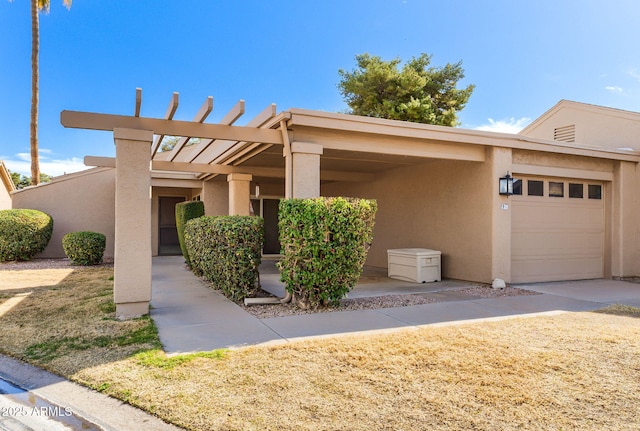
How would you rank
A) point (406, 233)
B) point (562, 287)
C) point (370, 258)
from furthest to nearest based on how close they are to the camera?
point (370, 258) → point (406, 233) → point (562, 287)

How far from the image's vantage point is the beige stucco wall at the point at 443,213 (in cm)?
879

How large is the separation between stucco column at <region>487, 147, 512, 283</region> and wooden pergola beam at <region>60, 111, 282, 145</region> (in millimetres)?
4776

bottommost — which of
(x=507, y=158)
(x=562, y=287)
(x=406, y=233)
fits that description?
(x=562, y=287)

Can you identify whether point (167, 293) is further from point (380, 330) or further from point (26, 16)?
point (26, 16)

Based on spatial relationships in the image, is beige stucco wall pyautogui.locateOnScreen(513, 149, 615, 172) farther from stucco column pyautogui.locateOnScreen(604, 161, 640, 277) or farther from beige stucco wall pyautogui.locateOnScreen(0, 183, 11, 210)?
beige stucco wall pyautogui.locateOnScreen(0, 183, 11, 210)

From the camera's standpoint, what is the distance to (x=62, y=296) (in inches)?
287

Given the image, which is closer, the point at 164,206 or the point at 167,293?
the point at 167,293

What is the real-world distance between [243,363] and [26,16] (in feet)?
66.1

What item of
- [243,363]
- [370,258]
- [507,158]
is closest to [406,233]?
[370,258]

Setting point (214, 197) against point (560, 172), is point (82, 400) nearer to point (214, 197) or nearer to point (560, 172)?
point (560, 172)

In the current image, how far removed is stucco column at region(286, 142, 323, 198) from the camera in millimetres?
6734

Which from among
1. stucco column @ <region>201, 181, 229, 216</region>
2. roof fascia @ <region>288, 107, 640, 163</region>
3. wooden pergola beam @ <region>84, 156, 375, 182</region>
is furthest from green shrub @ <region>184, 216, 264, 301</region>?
stucco column @ <region>201, 181, 229, 216</region>

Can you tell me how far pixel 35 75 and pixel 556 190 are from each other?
19659 millimetres

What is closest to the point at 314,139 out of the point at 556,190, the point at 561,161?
the point at 561,161
